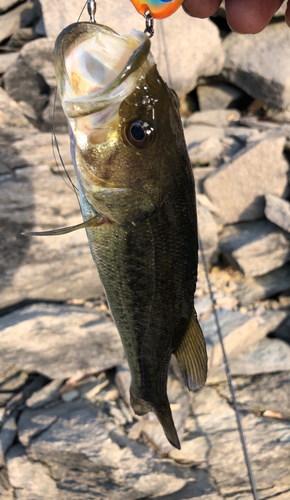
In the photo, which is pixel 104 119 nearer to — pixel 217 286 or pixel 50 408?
pixel 50 408

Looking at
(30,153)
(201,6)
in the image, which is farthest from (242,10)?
(30,153)

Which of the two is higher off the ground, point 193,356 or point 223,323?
point 193,356

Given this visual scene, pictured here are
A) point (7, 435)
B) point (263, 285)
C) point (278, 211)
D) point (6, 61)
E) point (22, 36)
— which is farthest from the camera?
point (22, 36)

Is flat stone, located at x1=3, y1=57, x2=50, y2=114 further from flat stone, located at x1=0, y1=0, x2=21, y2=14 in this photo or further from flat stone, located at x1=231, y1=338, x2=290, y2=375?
flat stone, located at x1=231, y1=338, x2=290, y2=375

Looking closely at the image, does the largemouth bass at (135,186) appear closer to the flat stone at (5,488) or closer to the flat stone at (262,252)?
the flat stone at (5,488)

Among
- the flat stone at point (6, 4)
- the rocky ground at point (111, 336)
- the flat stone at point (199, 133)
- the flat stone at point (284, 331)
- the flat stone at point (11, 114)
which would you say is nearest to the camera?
the rocky ground at point (111, 336)

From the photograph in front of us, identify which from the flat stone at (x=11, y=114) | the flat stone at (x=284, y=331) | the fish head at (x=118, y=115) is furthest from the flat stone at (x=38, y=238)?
the fish head at (x=118, y=115)

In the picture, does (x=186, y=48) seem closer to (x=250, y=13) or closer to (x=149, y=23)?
(x=250, y=13)
